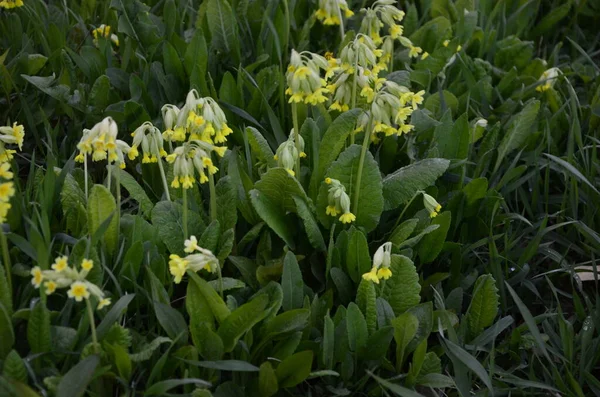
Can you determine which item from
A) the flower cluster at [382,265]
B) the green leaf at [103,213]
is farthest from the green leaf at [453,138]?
the green leaf at [103,213]

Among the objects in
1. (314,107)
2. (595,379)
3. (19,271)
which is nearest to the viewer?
(19,271)

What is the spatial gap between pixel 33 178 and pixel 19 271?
49cm

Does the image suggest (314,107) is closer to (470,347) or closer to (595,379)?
(470,347)

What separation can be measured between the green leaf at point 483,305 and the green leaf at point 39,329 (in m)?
1.17

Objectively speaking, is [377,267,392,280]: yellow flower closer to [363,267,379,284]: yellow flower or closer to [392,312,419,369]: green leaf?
[363,267,379,284]: yellow flower

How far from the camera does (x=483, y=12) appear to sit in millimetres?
3906

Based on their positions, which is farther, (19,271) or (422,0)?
(422,0)

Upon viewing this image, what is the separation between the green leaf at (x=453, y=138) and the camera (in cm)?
277

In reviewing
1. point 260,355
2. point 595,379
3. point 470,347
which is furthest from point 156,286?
point 595,379

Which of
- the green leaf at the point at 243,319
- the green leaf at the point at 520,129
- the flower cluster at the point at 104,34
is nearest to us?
the green leaf at the point at 243,319

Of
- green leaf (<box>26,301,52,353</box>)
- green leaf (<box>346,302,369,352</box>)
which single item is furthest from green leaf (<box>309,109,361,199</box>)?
green leaf (<box>26,301,52,353</box>)

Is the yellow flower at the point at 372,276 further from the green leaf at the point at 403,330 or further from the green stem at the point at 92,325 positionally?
the green stem at the point at 92,325

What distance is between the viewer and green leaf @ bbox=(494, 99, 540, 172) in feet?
9.82

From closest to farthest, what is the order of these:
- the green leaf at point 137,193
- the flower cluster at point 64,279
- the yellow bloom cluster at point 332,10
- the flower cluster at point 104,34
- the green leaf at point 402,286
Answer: the flower cluster at point 64,279, the green leaf at point 402,286, the green leaf at point 137,193, the yellow bloom cluster at point 332,10, the flower cluster at point 104,34
